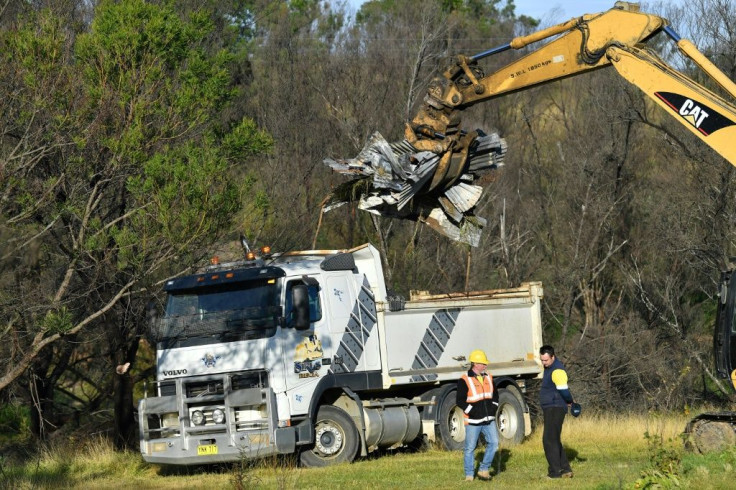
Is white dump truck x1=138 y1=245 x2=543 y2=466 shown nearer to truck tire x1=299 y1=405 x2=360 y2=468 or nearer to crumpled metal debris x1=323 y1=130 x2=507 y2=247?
truck tire x1=299 y1=405 x2=360 y2=468

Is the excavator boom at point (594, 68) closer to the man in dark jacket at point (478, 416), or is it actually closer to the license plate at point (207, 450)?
the man in dark jacket at point (478, 416)

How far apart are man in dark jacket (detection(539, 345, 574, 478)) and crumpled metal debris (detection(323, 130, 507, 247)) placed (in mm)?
2107

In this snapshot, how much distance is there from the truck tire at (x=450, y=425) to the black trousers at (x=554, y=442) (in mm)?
3572

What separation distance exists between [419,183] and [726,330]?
182 inches

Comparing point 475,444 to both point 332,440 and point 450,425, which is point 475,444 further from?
point 450,425

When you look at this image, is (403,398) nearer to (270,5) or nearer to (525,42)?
(525,42)

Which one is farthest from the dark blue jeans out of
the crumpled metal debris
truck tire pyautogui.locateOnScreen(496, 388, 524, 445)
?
truck tire pyautogui.locateOnScreen(496, 388, 524, 445)

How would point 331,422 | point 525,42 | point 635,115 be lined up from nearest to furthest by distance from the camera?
point 525,42 → point 331,422 → point 635,115

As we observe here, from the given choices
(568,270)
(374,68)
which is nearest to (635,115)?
(568,270)

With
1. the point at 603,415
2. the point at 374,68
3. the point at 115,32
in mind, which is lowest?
the point at 603,415

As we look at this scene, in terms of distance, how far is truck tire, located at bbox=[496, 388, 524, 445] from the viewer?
732 inches

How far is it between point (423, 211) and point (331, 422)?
11.2ft

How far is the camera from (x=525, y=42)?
45.8ft

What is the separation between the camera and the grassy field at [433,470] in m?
11.8
